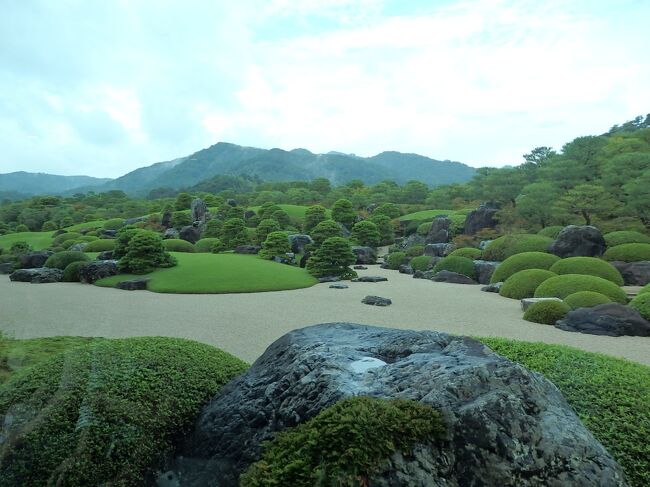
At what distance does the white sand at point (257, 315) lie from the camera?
27.9ft

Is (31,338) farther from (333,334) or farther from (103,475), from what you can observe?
(333,334)

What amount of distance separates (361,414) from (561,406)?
114 cm

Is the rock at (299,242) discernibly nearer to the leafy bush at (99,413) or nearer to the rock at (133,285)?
the rock at (133,285)

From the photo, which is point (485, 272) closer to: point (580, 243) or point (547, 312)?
point (580, 243)

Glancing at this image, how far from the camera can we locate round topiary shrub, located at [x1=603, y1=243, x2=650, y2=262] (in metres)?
17.1

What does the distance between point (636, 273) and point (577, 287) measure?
4961 millimetres

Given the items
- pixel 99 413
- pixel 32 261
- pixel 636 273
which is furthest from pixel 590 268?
pixel 32 261

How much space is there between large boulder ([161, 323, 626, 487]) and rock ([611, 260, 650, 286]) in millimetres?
15117

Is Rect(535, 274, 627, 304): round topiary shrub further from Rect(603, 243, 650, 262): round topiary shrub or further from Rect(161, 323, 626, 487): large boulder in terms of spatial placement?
Rect(161, 323, 626, 487): large boulder

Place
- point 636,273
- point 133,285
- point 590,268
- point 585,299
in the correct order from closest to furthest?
1. point 585,299
2. point 590,268
3. point 636,273
4. point 133,285

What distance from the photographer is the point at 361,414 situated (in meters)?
2.17

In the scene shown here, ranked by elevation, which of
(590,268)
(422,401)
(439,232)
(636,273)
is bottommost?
(636,273)

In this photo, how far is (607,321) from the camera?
8.88m

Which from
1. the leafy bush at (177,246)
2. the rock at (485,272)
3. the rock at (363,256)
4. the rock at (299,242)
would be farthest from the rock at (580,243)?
the leafy bush at (177,246)
